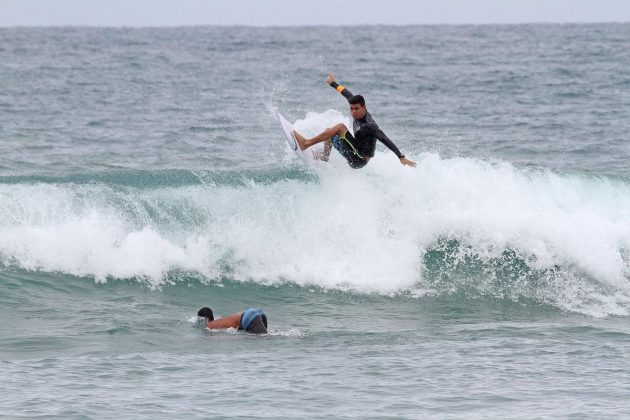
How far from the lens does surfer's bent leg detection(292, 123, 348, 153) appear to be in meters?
13.5

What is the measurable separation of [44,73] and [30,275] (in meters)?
27.7

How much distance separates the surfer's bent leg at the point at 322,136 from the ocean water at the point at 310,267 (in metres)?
1.33

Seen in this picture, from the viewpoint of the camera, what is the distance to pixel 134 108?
30516 mm

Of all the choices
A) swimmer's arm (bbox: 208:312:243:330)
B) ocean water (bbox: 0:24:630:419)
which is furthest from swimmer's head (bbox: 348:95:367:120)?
swimmer's arm (bbox: 208:312:243:330)

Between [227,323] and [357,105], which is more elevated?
[357,105]

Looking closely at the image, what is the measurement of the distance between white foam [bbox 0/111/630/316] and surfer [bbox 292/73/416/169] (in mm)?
1407

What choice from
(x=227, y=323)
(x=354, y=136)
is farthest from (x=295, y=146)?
(x=227, y=323)

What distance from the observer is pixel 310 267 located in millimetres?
15508

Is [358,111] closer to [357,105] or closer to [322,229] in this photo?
[357,105]

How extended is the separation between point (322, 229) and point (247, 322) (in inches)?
176

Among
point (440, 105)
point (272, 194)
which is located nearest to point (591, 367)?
point (272, 194)

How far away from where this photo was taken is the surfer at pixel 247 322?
11859 millimetres

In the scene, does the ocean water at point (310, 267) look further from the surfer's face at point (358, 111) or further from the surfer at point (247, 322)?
the surfer's face at point (358, 111)

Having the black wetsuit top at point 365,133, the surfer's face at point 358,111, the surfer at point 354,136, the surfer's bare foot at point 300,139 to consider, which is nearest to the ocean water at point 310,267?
the surfer's bare foot at point 300,139
